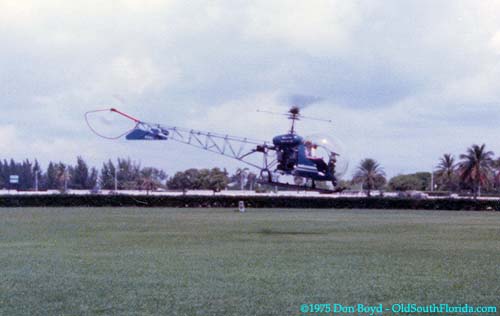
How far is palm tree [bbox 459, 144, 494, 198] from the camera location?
97438mm

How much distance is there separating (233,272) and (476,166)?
87.0m

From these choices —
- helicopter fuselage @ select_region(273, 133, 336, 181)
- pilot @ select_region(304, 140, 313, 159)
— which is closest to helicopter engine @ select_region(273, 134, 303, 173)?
helicopter fuselage @ select_region(273, 133, 336, 181)

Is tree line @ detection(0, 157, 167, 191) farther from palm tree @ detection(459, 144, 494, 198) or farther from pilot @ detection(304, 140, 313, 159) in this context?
pilot @ detection(304, 140, 313, 159)

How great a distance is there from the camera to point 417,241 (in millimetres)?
26312

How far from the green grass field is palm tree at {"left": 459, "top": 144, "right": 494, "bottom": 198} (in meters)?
72.2

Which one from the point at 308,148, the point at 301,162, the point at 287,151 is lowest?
the point at 301,162

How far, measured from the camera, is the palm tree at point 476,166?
320 ft

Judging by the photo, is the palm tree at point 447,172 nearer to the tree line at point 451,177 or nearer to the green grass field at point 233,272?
the tree line at point 451,177

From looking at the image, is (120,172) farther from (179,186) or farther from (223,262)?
(223,262)

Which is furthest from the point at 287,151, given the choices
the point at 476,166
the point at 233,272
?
the point at 476,166

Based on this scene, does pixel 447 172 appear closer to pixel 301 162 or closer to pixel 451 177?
pixel 451 177

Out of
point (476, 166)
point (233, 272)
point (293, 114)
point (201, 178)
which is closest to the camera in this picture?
point (233, 272)

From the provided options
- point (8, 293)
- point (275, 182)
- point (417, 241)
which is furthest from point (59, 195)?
point (8, 293)

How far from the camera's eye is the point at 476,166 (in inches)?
3848
